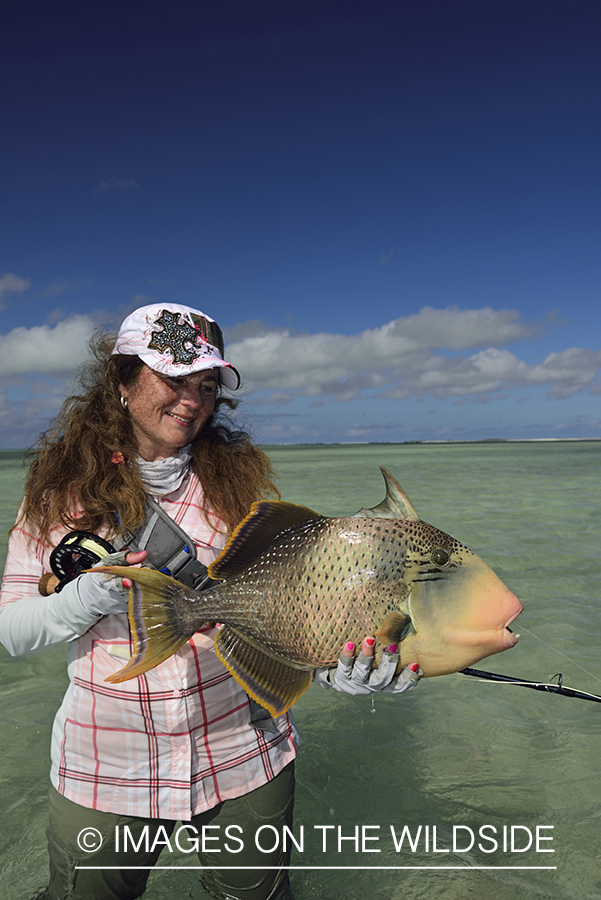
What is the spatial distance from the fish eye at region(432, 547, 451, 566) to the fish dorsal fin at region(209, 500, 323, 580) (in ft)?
1.41

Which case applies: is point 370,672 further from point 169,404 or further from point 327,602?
point 169,404

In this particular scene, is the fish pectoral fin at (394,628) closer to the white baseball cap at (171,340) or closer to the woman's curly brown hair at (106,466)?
the woman's curly brown hair at (106,466)

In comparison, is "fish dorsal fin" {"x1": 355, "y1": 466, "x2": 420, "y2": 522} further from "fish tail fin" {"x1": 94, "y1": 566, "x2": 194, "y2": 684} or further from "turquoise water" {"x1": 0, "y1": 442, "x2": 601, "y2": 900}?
"turquoise water" {"x1": 0, "y1": 442, "x2": 601, "y2": 900}

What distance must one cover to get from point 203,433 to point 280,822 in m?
1.72

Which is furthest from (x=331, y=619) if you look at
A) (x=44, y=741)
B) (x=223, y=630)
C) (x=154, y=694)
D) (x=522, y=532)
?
(x=522, y=532)

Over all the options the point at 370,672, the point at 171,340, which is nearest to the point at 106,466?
the point at 171,340

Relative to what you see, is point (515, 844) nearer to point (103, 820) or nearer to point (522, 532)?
point (103, 820)

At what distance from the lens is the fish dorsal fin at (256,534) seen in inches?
84.4

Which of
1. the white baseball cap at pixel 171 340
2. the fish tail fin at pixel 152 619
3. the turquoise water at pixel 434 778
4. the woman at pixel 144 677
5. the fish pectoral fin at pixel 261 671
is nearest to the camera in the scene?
the fish tail fin at pixel 152 619


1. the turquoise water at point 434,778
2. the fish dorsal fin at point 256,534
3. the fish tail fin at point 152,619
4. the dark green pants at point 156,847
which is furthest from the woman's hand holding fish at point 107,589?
the turquoise water at point 434,778

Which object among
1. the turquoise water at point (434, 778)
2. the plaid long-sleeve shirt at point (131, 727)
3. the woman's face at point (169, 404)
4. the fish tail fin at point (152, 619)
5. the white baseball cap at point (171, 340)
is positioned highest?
the white baseball cap at point (171, 340)

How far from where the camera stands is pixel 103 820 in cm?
228

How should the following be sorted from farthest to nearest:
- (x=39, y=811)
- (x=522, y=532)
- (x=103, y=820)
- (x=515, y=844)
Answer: (x=522, y=532) → (x=39, y=811) → (x=515, y=844) → (x=103, y=820)

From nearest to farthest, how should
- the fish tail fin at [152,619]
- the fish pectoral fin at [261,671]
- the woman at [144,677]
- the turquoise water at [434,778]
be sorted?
the fish tail fin at [152,619], the fish pectoral fin at [261,671], the woman at [144,677], the turquoise water at [434,778]
